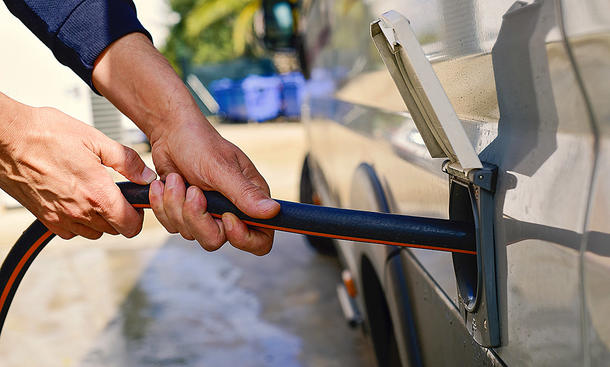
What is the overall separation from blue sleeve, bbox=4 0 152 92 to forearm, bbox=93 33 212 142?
0.02m

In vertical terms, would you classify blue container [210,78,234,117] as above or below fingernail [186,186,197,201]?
below

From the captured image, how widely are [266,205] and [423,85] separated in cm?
35

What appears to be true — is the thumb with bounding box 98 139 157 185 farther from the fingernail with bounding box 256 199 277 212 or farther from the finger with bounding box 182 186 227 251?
the fingernail with bounding box 256 199 277 212

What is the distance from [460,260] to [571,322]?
36 centimetres

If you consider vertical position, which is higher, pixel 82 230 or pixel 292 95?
pixel 82 230

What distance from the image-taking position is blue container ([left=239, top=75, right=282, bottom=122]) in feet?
57.7

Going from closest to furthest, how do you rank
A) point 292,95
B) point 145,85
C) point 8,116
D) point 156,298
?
point 8,116 < point 145,85 < point 156,298 < point 292,95

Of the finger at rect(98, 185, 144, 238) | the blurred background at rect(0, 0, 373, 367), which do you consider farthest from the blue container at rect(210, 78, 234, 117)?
the finger at rect(98, 185, 144, 238)

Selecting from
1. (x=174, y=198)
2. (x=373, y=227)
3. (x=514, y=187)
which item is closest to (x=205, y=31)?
(x=174, y=198)

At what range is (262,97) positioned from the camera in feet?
57.9

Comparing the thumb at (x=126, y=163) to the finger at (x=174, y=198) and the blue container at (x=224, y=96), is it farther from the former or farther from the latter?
the blue container at (x=224, y=96)

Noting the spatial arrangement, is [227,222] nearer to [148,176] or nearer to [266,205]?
[266,205]

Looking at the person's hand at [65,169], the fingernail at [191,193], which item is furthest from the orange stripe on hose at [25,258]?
→ the fingernail at [191,193]

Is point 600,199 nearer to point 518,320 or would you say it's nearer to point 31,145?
point 518,320
